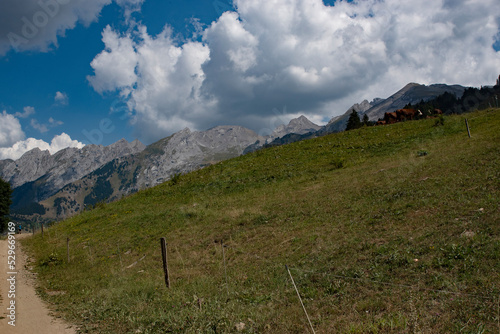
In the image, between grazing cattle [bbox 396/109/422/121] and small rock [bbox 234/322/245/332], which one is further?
grazing cattle [bbox 396/109/422/121]

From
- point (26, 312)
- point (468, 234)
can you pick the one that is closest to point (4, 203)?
point (26, 312)

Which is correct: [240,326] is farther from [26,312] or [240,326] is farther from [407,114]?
[407,114]

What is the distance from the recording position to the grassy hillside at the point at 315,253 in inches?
347

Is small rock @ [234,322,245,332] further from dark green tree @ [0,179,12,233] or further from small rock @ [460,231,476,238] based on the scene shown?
dark green tree @ [0,179,12,233]

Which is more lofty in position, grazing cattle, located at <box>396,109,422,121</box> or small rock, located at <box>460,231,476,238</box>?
grazing cattle, located at <box>396,109,422,121</box>

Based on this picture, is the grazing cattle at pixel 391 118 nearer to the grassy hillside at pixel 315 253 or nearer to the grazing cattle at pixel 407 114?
the grazing cattle at pixel 407 114

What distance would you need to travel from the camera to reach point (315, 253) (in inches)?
537

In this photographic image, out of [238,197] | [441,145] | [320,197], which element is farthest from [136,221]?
[441,145]

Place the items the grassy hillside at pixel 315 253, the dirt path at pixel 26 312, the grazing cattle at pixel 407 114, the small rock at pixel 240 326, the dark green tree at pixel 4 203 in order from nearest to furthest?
1. the grassy hillside at pixel 315 253
2. the small rock at pixel 240 326
3. the dirt path at pixel 26 312
4. the grazing cattle at pixel 407 114
5. the dark green tree at pixel 4 203

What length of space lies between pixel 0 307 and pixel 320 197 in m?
19.8

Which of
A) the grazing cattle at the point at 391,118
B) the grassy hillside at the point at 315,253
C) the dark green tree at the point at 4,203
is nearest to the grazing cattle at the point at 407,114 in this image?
the grazing cattle at the point at 391,118

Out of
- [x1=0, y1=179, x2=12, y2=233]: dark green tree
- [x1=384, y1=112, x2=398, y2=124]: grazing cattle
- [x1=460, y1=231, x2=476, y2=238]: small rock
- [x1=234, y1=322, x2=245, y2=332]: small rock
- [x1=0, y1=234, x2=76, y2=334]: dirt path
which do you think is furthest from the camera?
[x1=0, y1=179, x2=12, y2=233]: dark green tree

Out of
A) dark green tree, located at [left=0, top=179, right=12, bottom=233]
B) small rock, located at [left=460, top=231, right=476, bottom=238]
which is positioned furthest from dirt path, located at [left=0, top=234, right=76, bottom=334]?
dark green tree, located at [left=0, top=179, right=12, bottom=233]

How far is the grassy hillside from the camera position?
880cm
